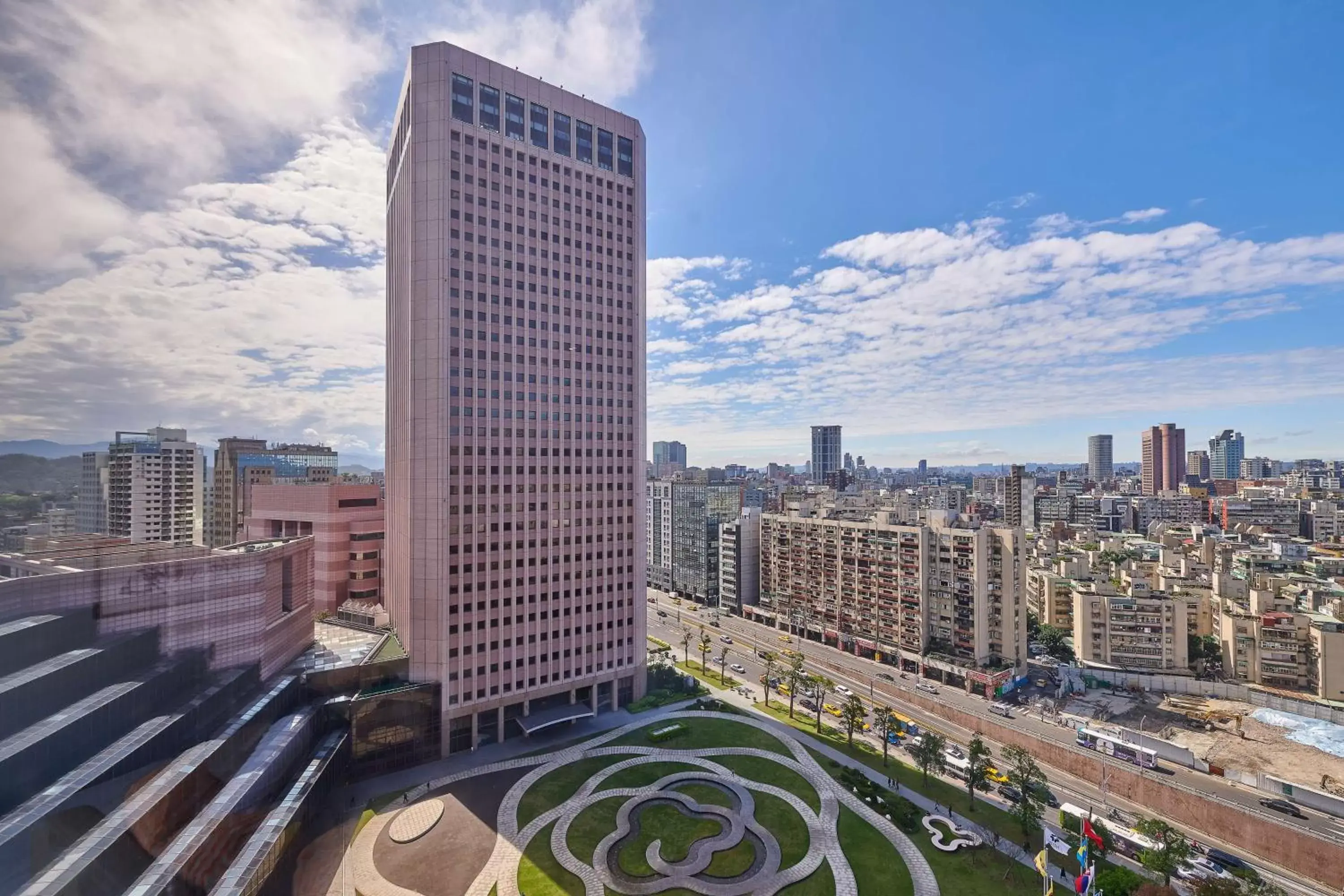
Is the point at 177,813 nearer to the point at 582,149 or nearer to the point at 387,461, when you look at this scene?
the point at 387,461

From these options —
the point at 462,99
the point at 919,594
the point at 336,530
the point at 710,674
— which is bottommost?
the point at 710,674

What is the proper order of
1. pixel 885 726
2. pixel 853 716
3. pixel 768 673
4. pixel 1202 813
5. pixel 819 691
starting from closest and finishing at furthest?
pixel 1202 813
pixel 885 726
pixel 853 716
pixel 819 691
pixel 768 673

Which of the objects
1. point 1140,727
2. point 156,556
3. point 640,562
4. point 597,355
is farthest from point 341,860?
point 1140,727

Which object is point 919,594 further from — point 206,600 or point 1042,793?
point 206,600

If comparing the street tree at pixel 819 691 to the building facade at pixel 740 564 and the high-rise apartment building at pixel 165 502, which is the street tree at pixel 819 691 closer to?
the building facade at pixel 740 564

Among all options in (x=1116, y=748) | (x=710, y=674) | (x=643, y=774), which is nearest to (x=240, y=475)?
(x=710, y=674)

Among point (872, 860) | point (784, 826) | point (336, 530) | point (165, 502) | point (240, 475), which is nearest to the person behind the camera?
point (872, 860)

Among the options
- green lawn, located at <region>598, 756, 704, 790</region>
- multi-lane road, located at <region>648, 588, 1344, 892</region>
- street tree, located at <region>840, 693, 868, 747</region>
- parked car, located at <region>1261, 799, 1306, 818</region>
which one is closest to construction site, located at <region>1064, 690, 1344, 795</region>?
parked car, located at <region>1261, 799, 1306, 818</region>

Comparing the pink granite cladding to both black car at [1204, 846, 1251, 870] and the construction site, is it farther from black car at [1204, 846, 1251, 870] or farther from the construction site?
the construction site
